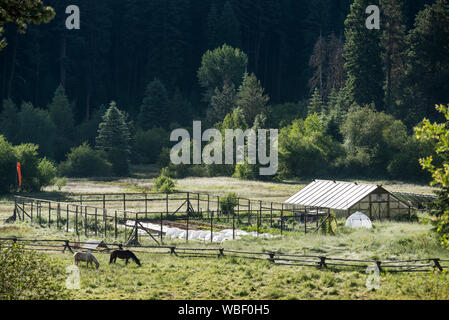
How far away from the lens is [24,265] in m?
22.8

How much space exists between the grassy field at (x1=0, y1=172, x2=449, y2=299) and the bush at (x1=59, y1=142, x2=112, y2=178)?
145 feet

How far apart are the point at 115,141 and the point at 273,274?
207 feet

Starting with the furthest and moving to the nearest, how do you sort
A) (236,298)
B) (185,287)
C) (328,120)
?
(328,120) → (185,287) → (236,298)

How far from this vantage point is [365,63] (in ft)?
308

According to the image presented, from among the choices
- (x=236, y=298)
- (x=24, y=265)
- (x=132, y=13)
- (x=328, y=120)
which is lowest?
(x=236, y=298)

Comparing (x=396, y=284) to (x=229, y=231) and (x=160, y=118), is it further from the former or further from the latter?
(x=160, y=118)

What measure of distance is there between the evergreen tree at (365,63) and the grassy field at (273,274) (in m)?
54.1

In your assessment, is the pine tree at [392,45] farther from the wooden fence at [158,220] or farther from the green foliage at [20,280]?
the green foliage at [20,280]

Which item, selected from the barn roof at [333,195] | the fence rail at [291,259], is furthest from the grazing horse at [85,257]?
the barn roof at [333,195]

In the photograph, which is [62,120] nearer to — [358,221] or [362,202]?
[362,202]

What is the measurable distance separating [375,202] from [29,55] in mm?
73023
